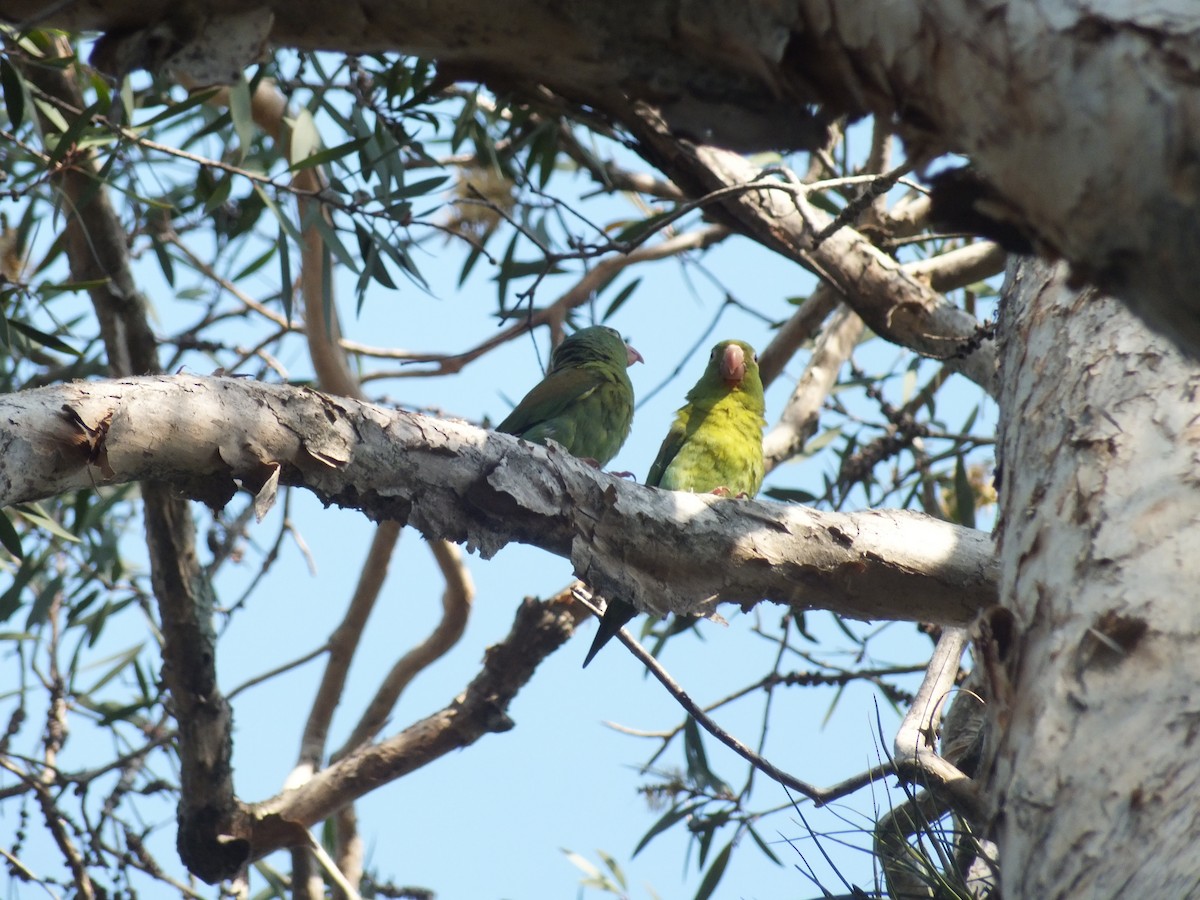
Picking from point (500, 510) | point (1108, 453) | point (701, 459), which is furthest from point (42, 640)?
point (1108, 453)

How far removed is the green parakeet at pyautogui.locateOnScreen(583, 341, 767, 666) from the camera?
4.38 m

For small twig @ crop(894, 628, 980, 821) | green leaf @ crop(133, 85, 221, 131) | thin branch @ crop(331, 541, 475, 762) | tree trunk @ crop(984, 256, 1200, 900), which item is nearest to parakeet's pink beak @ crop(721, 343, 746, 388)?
thin branch @ crop(331, 541, 475, 762)

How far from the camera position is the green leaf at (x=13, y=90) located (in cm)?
274

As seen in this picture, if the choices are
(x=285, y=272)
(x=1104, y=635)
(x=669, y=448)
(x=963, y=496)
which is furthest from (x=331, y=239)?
(x=963, y=496)

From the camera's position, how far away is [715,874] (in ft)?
12.7

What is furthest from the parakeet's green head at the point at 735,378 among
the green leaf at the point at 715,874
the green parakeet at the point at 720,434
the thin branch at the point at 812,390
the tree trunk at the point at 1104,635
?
the tree trunk at the point at 1104,635

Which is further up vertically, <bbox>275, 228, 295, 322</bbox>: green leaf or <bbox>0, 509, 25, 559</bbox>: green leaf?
<bbox>275, 228, 295, 322</bbox>: green leaf

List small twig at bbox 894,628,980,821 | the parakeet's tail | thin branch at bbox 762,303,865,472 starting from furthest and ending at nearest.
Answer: thin branch at bbox 762,303,865,472 < the parakeet's tail < small twig at bbox 894,628,980,821

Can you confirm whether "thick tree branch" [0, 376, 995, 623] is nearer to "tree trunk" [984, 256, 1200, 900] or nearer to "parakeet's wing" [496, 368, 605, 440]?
"tree trunk" [984, 256, 1200, 900]

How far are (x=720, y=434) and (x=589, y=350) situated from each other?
0.83 meters

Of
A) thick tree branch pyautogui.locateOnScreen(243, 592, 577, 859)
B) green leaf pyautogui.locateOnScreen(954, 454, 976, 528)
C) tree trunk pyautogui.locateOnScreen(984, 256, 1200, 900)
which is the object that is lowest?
tree trunk pyautogui.locateOnScreen(984, 256, 1200, 900)

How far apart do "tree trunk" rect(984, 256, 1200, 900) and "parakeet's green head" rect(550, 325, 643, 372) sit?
3014mm

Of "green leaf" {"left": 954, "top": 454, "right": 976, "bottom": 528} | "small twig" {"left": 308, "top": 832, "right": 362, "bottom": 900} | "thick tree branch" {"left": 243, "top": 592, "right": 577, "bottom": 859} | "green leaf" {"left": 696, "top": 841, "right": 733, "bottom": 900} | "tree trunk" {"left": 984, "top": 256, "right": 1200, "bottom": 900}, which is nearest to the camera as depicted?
"tree trunk" {"left": 984, "top": 256, "right": 1200, "bottom": 900}

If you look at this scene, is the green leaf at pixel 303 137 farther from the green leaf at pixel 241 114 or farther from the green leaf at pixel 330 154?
the green leaf at pixel 330 154
